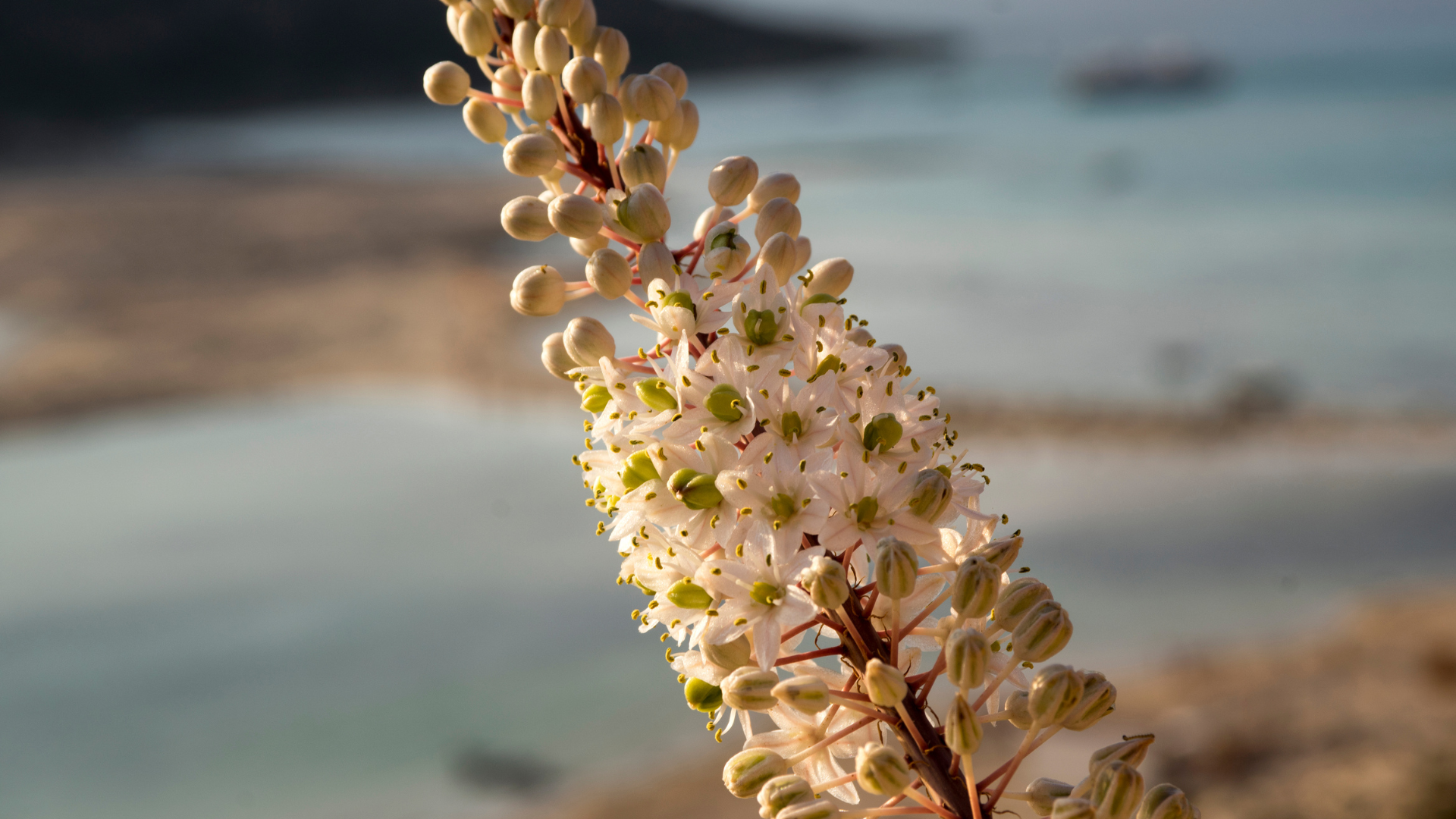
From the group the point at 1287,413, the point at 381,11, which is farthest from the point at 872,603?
the point at 381,11

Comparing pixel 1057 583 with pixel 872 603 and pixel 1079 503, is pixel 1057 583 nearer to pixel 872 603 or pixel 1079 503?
pixel 1079 503

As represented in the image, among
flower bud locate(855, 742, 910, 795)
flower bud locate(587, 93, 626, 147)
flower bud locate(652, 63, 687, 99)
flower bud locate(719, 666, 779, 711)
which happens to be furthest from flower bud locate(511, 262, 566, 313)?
flower bud locate(855, 742, 910, 795)

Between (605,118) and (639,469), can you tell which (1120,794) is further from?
(605,118)

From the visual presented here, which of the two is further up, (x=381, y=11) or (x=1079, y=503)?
(x=381, y=11)

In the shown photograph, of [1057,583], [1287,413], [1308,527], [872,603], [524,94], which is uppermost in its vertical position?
[1287,413]

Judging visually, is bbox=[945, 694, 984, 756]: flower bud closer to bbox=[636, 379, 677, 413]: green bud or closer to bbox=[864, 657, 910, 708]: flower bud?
bbox=[864, 657, 910, 708]: flower bud

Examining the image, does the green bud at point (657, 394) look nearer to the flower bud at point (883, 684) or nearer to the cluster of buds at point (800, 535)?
the cluster of buds at point (800, 535)
